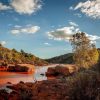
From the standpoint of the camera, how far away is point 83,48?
3278 cm

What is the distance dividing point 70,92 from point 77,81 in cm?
57

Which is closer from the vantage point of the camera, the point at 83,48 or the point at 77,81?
the point at 77,81

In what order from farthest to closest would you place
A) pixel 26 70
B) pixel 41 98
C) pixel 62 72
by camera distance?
pixel 26 70
pixel 62 72
pixel 41 98

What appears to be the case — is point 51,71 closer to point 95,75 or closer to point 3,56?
point 95,75

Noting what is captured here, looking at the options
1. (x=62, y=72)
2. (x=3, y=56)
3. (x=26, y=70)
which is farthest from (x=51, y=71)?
(x=3, y=56)

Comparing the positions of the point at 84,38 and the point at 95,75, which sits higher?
the point at 84,38

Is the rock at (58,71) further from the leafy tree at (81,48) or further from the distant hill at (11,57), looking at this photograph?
the distant hill at (11,57)

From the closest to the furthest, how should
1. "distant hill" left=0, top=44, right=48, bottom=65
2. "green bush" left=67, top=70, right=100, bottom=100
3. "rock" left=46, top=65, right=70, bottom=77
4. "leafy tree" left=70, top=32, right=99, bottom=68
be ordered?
"green bush" left=67, top=70, right=100, bottom=100, "leafy tree" left=70, top=32, right=99, bottom=68, "rock" left=46, top=65, right=70, bottom=77, "distant hill" left=0, top=44, right=48, bottom=65

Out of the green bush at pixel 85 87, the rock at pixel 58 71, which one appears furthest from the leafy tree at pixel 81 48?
the green bush at pixel 85 87

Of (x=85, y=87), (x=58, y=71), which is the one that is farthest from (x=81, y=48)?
(x=85, y=87)

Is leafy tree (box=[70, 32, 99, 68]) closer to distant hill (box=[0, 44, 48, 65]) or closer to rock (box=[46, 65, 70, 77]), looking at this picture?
rock (box=[46, 65, 70, 77])

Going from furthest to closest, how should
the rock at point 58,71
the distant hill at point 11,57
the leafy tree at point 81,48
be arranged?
the distant hill at point 11,57 < the rock at point 58,71 < the leafy tree at point 81,48

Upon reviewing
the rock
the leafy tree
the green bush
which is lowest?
the green bush

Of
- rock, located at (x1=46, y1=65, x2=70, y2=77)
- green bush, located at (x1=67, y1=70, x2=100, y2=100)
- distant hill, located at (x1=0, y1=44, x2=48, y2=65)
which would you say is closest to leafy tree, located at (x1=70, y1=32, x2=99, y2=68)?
rock, located at (x1=46, y1=65, x2=70, y2=77)
